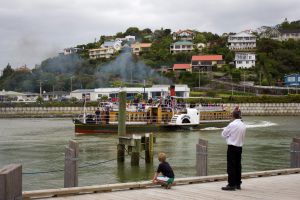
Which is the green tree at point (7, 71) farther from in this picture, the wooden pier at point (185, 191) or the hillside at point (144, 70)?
the wooden pier at point (185, 191)

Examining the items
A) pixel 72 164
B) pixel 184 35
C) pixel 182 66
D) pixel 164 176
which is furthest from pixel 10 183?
pixel 184 35

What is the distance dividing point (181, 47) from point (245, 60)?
30119mm

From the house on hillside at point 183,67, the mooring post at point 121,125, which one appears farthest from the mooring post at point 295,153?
the house on hillside at point 183,67

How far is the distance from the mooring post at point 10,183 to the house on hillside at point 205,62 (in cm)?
12245

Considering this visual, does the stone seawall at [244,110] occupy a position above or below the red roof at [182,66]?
below

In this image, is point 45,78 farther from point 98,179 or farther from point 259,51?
point 98,179

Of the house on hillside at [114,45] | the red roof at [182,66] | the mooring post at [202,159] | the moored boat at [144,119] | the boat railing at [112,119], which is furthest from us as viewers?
the house on hillside at [114,45]

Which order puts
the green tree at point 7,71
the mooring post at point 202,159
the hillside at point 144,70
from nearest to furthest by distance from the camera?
the mooring post at point 202,159 → the hillside at point 144,70 → the green tree at point 7,71

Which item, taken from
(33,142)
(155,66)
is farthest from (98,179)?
(155,66)

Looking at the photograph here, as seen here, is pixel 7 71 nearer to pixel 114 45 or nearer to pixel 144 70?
pixel 114 45

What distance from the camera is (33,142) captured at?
37.2m

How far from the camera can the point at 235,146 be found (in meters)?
11.6

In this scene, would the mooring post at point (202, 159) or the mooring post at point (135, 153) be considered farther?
the mooring post at point (135, 153)

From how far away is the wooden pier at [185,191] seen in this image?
10414mm
